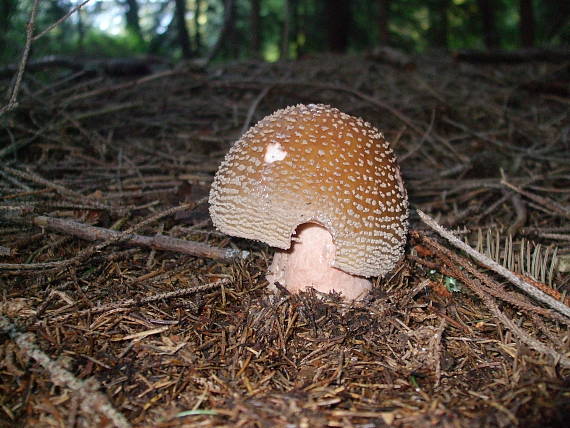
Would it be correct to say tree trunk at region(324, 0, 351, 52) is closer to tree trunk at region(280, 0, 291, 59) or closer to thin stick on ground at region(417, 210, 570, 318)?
tree trunk at region(280, 0, 291, 59)

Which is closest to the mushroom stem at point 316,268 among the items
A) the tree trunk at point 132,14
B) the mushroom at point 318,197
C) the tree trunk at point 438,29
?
the mushroom at point 318,197

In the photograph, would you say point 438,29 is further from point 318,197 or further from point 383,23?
point 318,197

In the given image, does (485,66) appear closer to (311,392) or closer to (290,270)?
(290,270)

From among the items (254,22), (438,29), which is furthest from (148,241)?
(438,29)

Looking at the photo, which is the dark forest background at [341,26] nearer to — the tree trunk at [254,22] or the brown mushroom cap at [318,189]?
the tree trunk at [254,22]

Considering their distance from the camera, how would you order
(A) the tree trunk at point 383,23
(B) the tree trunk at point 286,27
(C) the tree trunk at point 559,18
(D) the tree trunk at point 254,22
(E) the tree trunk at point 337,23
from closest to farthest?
1. (B) the tree trunk at point 286,27
2. (C) the tree trunk at point 559,18
3. (A) the tree trunk at point 383,23
4. (D) the tree trunk at point 254,22
5. (E) the tree trunk at point 337,23

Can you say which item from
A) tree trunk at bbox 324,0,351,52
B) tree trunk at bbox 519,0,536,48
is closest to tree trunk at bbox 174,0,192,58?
tree trunk at bbox 324,0,351,52
